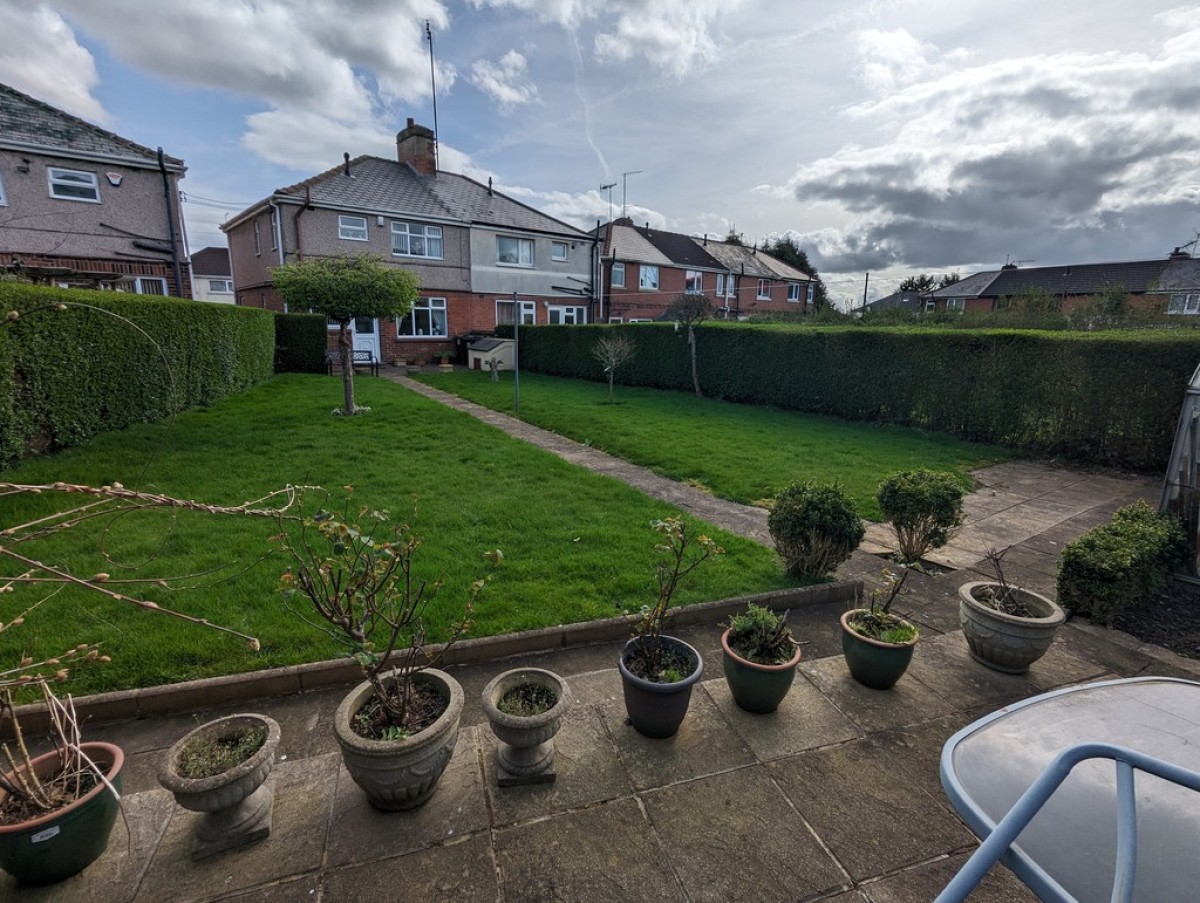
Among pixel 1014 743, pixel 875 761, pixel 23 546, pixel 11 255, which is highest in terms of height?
pixel 11 255

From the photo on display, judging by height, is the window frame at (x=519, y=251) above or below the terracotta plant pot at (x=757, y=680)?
above

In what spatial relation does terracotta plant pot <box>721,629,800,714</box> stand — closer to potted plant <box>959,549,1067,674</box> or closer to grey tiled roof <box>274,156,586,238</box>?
potted plant <box>959,549,1067,674</box>

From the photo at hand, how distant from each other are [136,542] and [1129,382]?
1329cm

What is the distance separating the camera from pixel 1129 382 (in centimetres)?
866

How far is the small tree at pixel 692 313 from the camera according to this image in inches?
610

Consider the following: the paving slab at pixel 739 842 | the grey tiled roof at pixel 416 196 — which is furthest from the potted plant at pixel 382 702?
the grey tiled roof at pixel 416 196

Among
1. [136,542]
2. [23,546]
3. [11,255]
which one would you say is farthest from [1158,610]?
[11,255]

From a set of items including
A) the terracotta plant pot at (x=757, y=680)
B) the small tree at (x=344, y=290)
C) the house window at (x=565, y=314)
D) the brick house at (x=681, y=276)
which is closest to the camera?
the terracotta plant pot at (x=757, y=680)

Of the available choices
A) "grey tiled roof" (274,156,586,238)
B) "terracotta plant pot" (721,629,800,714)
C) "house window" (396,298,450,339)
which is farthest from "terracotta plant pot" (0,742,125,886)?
"grey tiled roof" (274,156,586,238)

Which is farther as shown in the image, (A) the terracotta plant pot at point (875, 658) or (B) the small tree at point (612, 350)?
(B) the small tree at point (612, 350)

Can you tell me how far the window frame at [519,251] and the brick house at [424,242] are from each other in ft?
0.16

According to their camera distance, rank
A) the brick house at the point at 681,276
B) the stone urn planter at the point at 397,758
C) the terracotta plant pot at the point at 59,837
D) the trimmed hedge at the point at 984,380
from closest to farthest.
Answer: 1. the terracotta plant pot at the point at 59,837
2. the stone urn planter at the point at 397,758
3. the trimmed hedge at the point at 984,380
4. the brick house at the point at 681,276

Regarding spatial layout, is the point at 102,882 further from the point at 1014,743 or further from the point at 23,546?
the point at 23,546

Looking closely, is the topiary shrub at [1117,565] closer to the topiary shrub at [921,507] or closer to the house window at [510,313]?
the topiary shrub at [921,507]
